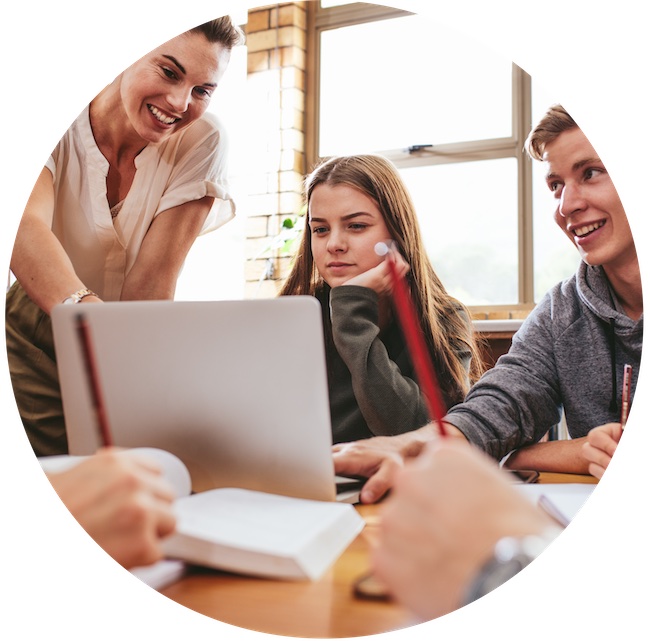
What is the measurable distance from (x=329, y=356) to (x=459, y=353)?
145 millimetres

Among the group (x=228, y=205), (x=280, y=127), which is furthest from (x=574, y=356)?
(x=280, y=127)

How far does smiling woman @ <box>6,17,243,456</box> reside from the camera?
70cm

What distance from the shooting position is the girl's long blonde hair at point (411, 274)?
0.78m

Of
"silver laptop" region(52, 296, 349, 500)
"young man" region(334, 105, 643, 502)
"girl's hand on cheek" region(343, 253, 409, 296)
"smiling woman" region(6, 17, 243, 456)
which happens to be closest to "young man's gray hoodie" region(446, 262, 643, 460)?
"young man" region(334, 105, 643, 502)

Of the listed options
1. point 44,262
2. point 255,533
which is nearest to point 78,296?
point 44,262

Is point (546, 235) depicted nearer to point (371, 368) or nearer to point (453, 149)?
point (453, 149)

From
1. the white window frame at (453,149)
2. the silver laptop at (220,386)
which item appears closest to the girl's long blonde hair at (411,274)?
the white window frame at (453,149)

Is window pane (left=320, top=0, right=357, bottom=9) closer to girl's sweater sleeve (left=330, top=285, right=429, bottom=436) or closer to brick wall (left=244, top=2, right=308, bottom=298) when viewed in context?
brick wall (left=244, top=2, right=308, bottom=298)

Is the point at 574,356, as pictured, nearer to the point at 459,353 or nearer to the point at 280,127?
the point at 459,353

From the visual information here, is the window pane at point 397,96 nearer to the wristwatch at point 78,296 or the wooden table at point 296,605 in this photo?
the wristwatch at point 78,296

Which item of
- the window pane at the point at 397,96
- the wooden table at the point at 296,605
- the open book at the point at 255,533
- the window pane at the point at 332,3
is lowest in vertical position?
the wooden table at the point at 296,605

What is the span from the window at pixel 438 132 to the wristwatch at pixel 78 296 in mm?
410

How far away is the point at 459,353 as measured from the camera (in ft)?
2.60

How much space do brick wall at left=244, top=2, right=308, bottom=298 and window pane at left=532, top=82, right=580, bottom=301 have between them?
0.31 m
